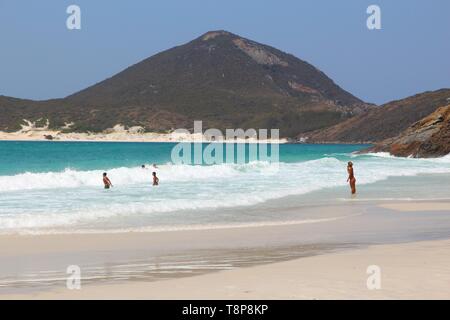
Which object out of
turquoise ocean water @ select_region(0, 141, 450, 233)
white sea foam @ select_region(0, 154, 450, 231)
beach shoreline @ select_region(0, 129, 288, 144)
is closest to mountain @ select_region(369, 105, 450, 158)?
white sea foam @ select_region(0, 154, 450, 231)

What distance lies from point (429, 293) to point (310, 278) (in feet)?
5.18

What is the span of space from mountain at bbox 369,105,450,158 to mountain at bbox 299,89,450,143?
3783 inches

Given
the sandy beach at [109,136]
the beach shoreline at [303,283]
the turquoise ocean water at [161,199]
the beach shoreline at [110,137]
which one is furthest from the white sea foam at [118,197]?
the sandy beach at [109,136]

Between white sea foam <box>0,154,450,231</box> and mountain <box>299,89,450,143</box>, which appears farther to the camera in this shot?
mountain <box>299,89,450,143</box>

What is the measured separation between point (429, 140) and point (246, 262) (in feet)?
198

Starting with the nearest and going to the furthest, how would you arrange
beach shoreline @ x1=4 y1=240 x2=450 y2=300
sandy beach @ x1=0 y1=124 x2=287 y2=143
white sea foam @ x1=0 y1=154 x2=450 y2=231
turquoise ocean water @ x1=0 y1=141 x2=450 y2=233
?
1. beach shoreline @ x1=4 y1=240 x2=450 y2=300
2. turquoise ocean water @ x1=0 y1=141 x2=450 y2=233
3. white sea foam @ x1=0 y1=154 x2=450 y2=231
4. sandy beach @ x1=0 y1=124 x2=287 y2=143

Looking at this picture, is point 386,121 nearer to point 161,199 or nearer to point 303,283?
point 161,199

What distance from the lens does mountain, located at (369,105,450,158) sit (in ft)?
218

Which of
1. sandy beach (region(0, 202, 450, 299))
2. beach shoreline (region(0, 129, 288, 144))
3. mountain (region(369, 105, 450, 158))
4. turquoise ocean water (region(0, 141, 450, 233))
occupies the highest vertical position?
beach shoreline (region(0, 129, 288, 144))

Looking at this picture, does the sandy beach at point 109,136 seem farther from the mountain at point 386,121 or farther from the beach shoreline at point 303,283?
the beach shoreline at point 303,283

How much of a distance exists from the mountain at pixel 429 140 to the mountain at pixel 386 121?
315 feet

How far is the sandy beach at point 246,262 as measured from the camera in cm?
779

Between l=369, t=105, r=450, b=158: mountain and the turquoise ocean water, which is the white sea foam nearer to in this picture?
the turquoise ocean water
